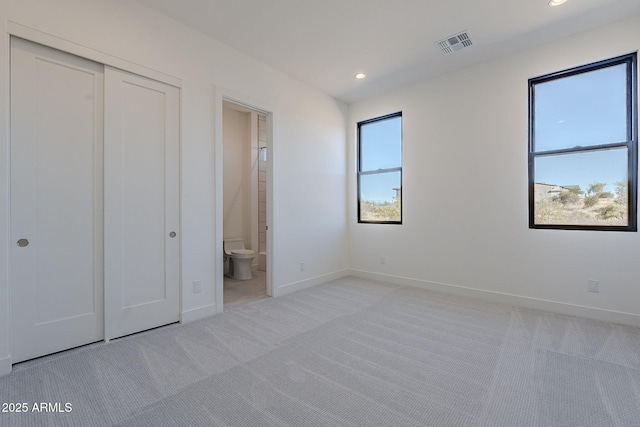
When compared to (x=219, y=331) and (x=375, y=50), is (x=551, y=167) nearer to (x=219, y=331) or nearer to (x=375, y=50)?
(x=375, y=50)

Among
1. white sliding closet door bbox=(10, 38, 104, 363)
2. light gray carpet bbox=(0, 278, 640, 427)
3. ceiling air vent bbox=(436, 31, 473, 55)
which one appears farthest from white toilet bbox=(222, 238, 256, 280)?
ceiling air vent bbox=(436, 31, 473, 55)

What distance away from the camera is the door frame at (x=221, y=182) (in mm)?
3078

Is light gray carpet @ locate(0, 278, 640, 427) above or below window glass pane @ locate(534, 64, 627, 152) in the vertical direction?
below

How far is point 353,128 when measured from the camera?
15.8ft

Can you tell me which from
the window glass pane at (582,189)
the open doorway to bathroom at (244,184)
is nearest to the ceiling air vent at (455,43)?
the window glass pane at (582,189)

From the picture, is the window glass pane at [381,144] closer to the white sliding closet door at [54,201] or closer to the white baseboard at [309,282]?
the white baseboard at [309,282]

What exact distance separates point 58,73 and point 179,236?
1.55 metres

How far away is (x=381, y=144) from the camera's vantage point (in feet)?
15.1

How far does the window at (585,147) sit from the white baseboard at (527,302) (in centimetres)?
82

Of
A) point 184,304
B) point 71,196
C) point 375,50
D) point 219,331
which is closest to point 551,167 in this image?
point 375,50

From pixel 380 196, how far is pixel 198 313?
302 centimetres

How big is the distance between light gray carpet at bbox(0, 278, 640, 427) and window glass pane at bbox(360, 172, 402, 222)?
1.86 m

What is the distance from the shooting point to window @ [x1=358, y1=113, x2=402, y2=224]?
4.38 meters

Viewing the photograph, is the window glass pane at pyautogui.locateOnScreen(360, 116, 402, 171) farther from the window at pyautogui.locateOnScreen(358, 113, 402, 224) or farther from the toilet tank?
the toilet tank
